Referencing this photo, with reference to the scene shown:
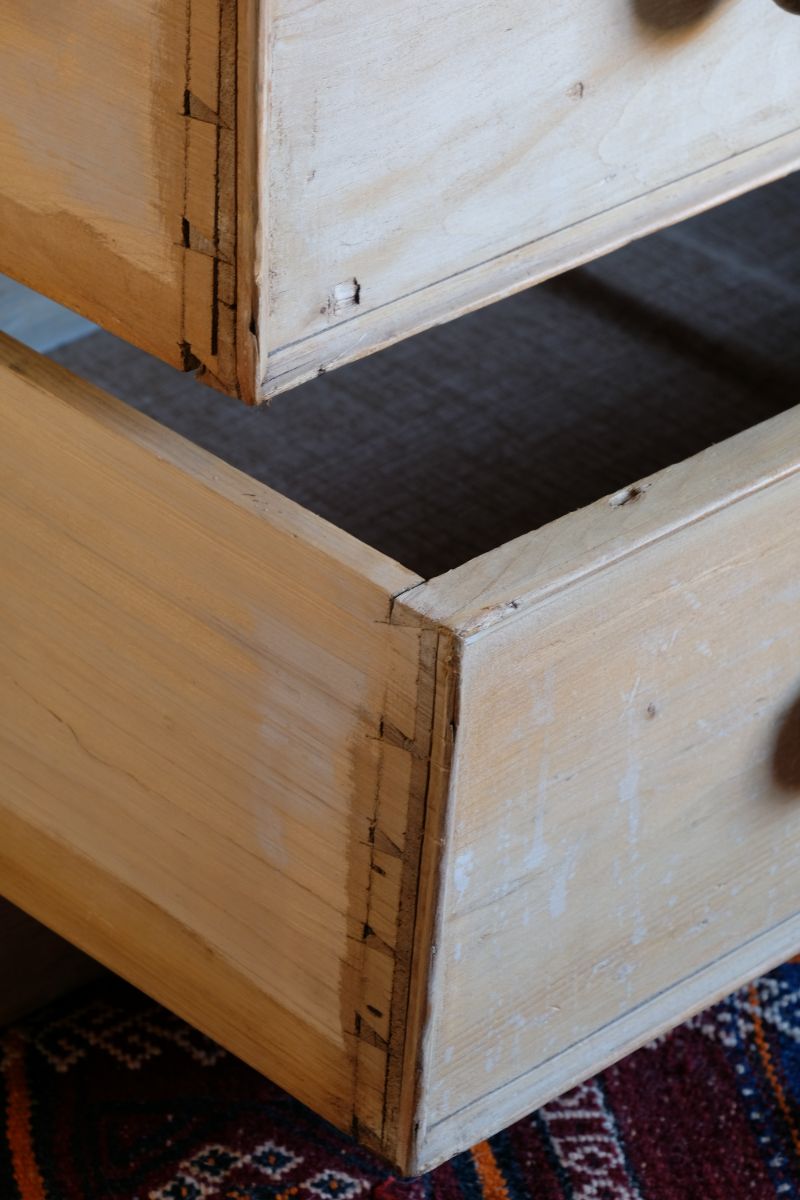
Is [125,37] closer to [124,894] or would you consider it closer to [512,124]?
[512,124]

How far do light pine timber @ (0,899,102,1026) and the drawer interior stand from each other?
240 mm

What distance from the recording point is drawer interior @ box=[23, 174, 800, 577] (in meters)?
0.79

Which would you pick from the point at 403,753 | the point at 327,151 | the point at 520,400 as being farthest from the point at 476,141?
the point at 520,400

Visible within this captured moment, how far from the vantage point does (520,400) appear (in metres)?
0.87

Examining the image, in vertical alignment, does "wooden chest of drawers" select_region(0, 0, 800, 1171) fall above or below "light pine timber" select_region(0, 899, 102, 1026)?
above

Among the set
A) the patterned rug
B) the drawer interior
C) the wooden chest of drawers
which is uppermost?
the wooden chest of drawers

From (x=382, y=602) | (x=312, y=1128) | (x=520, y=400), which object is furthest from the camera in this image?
(x=520, y=400)

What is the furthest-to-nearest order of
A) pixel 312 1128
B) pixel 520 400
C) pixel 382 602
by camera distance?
1. pixel 520 400
2. pixel 312 1128
3. pixel 382 602

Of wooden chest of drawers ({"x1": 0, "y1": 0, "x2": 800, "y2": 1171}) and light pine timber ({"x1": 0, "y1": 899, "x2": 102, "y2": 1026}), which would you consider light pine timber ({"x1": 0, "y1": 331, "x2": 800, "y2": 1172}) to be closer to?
wooden chest of drawers ({"x1": 0, "y1": 0, "x2": 800, "y2": 1171})

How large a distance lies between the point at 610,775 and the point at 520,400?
1.29ft

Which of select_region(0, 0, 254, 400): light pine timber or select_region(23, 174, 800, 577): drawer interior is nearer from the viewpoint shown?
select_region(0, 0, 254, 400): light pine timber

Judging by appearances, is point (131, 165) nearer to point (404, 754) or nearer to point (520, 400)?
point (404, 754)

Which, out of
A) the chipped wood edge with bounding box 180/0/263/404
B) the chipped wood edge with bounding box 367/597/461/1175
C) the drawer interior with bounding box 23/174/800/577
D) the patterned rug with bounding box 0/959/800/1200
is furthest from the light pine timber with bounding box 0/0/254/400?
the patterned rug with bounding box 0/959/800/1200

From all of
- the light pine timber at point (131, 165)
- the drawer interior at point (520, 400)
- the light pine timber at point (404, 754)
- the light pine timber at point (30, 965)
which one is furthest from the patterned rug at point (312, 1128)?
the light pine timber at point (131, 165)
